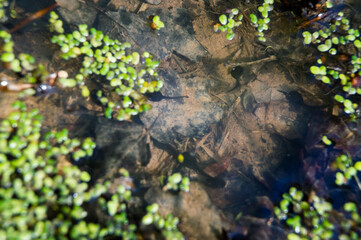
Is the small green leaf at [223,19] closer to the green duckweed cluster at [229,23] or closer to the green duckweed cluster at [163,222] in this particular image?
the green duckweed cluster at [229,23]

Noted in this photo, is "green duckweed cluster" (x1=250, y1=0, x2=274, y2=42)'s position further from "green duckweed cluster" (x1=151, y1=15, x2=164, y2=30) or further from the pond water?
"green duckweed cluster" (x1=151, y1=15, x2=164, y2=30)

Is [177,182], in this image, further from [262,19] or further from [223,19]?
[262,19]

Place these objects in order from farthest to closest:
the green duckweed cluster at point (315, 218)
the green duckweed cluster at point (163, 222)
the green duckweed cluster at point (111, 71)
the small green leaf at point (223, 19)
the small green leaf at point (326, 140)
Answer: the small green leaf at point (223, 19), the small green leaf at point (326, 140), the green duckweed cluster at point (111, 71), the green duckweed cluster at point (315, 218), the green duckweed cluster at point (163, 222)

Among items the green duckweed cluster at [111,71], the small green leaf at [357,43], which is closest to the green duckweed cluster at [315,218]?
the green duckweed cluster at [111,71]

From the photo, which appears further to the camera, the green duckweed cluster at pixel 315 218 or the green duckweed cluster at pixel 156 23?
the green duckweed cluster at pixel 156 23

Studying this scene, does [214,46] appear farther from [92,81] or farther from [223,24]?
[92,81]

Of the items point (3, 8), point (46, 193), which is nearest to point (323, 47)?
point (46, 193)

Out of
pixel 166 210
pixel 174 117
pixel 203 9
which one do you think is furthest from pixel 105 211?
pixel 203 9
